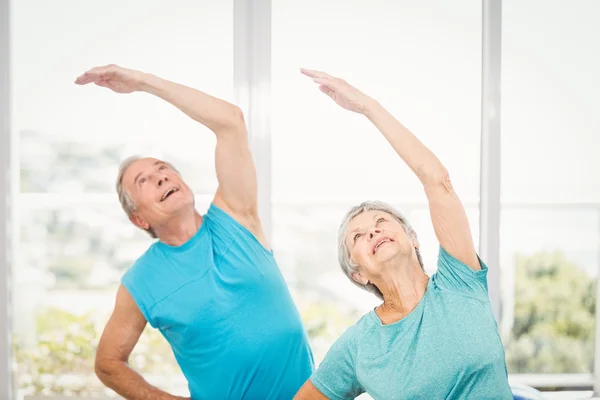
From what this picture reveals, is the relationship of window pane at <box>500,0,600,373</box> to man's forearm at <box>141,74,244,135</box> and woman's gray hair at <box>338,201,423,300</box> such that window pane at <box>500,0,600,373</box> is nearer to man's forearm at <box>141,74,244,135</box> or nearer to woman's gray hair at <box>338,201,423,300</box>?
woman's gray hair at <box>338,201,423,300</box>

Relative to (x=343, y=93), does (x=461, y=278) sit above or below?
below

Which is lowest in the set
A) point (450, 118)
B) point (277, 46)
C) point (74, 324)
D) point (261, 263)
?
point (74, 324)

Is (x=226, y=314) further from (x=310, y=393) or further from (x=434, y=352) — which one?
(x=434, y=352)

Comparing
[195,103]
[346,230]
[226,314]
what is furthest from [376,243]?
[195,103]

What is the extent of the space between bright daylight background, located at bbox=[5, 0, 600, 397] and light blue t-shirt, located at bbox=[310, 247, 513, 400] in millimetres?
1171

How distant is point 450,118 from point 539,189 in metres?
0.54

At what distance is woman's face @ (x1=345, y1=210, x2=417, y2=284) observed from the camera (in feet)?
5.74

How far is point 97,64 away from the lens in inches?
109

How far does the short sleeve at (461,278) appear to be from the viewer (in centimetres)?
173

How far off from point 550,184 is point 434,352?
153 cm

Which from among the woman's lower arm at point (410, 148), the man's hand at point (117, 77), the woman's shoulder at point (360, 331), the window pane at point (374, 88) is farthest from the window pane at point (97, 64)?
the woman's shoulder at point (360, 331)

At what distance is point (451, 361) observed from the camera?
1.67 m

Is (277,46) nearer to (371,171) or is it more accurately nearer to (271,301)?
(371,171)

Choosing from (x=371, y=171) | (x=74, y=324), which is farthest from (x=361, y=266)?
(x=74, y=324)
